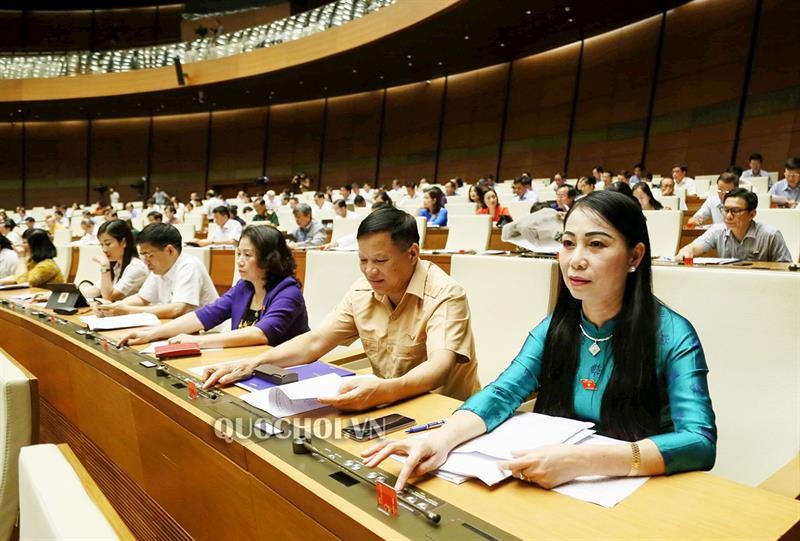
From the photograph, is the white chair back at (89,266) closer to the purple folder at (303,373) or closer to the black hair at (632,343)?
the purple folder at (303,373)

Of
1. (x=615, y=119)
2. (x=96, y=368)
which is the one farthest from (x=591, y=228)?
(x=615, y=119)

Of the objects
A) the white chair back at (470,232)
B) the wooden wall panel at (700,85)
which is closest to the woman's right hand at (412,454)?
the white chair back at (470,232)

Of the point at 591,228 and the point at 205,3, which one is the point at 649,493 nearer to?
the point at 591,228

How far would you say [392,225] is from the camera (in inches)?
57.1

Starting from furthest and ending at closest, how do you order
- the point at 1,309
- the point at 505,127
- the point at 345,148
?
the point at 345,148 < the point at 505,127 < the point at 1,309

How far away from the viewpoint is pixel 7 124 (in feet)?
49.3

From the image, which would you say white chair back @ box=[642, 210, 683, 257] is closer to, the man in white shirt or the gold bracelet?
the man in white shirt

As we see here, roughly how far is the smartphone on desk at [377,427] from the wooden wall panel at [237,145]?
1379cm

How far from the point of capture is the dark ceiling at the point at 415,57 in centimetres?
789

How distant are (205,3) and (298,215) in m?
12.9

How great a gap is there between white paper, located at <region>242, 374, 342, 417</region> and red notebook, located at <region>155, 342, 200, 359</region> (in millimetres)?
457

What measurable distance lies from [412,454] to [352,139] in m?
12.7

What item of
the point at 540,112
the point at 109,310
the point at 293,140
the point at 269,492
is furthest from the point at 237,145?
the point at 269,492

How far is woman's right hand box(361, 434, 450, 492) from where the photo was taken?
0.82 meters
